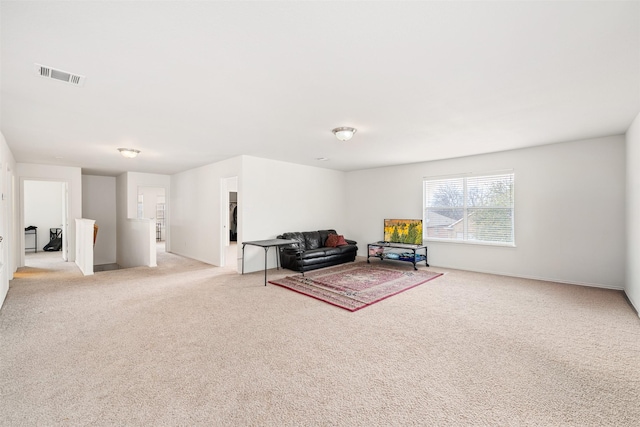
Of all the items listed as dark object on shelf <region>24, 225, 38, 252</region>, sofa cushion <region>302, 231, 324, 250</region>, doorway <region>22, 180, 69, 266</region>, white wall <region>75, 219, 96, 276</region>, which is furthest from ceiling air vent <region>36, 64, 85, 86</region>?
dark object on shelf <region>24, 225, 38, 252</region>

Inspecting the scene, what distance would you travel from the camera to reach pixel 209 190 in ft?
22.9

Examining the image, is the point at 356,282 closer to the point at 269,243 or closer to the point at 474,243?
the point at 269,243

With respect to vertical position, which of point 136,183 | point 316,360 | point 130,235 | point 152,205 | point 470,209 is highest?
point 136,183

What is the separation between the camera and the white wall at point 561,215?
455 cm

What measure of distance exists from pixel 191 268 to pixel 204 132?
138 inches

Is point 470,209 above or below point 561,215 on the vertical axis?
above

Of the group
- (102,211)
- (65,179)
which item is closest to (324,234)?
(65,179)

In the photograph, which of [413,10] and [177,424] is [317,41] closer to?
[413,10]

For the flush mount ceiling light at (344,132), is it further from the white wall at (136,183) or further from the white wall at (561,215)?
the white wall at (136,183)

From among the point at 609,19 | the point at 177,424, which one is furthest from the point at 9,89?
the point at 609,19

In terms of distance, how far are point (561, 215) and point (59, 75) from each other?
277 inches

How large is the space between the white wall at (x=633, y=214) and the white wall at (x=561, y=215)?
35 centimetres

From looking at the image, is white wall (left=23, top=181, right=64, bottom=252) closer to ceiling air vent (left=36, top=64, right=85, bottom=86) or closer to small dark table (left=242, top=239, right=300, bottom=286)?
small dark table (left=242, top=239, right=300, bottom=286)

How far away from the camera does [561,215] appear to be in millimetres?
4961
